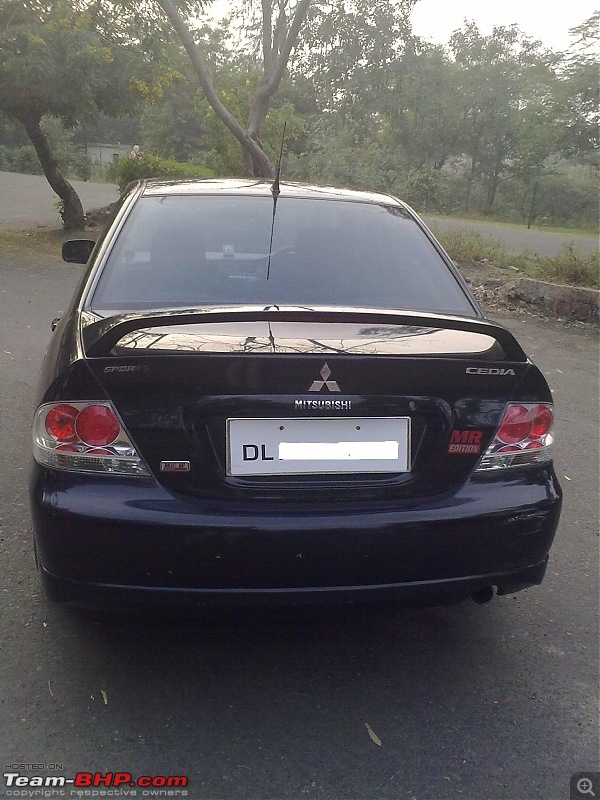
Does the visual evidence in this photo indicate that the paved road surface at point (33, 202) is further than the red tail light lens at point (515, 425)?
Yes

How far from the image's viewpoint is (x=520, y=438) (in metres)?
2.49

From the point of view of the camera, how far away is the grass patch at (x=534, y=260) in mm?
10109

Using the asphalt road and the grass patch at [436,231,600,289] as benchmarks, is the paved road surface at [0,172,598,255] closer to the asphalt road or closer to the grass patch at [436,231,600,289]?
the grass patch at [436,231,600,289]

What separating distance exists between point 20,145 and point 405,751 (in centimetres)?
5518

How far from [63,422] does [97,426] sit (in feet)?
0.39

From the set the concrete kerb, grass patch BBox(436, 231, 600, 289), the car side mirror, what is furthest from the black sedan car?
grass patch BBox(436, 231, 600, 289)

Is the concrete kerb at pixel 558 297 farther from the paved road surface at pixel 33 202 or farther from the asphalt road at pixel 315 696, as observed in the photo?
the paved road surface at pixel 33 202

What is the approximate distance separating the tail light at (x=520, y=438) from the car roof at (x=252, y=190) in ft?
5.51

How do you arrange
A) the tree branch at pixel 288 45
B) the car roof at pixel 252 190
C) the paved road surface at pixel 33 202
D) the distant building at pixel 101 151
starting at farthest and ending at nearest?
the distant building at pixel 101 151, the paved road surface at pixel 33 202, the tree branch at pixel 288 45, the car roof at pixel 252 190

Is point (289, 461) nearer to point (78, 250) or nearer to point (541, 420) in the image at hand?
point (541, 420)

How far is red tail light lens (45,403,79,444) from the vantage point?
2309 mm

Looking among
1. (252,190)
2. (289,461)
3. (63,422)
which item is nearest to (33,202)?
(252,190)

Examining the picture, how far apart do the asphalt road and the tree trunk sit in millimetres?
12544

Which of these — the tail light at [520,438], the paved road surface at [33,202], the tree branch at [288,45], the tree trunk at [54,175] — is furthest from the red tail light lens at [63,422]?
the paved road surface at [33,202]
